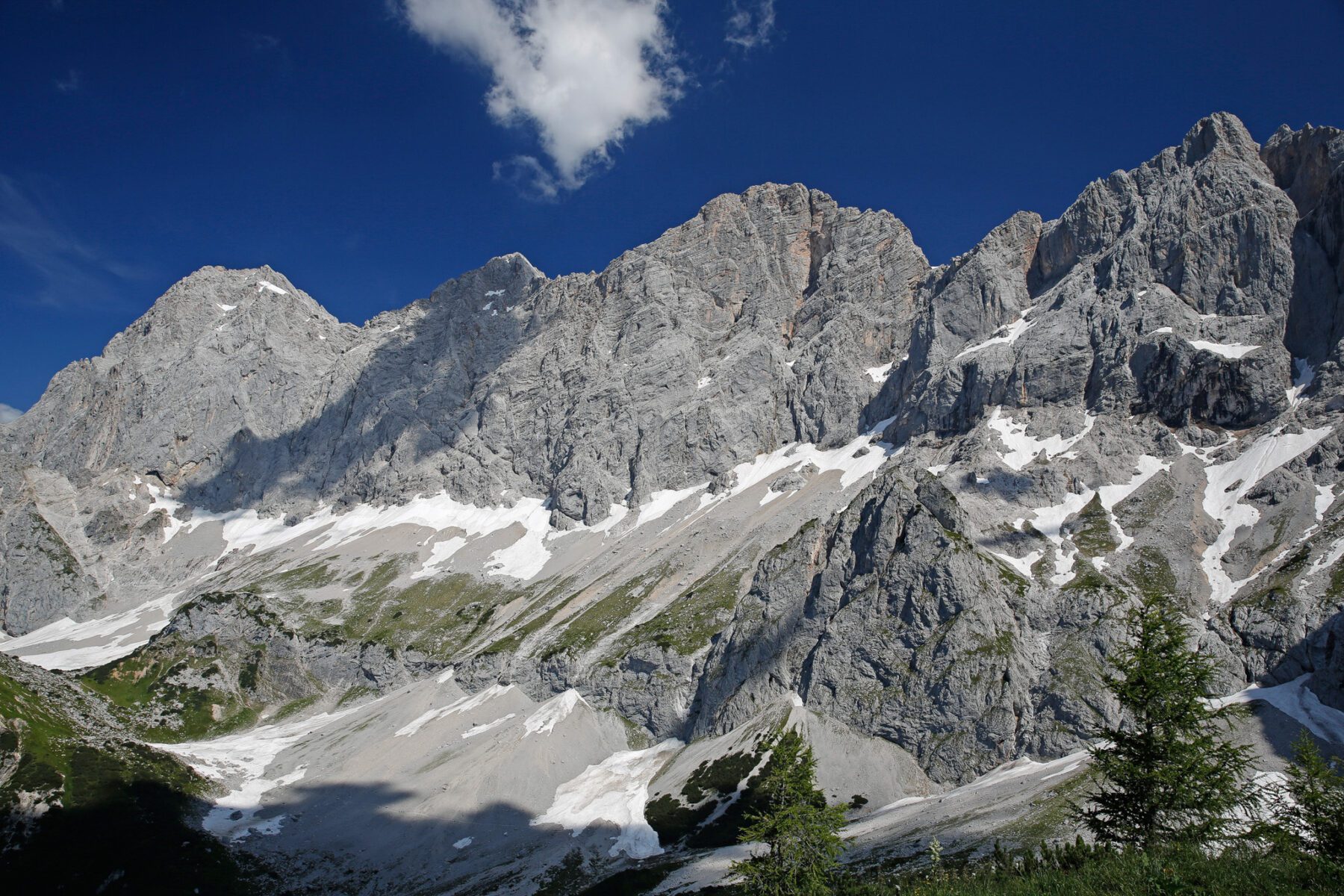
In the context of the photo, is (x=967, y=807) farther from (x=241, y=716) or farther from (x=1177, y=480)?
(x=241, y=716)

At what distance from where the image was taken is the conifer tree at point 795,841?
28.7 meters

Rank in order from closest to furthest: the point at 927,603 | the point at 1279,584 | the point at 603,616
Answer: the point at 1279,584
the point at 927,603
the point at 603,616

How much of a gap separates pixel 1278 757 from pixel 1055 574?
150 ft

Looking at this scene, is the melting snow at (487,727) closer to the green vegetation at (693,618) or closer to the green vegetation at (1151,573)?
the green vegetation at (693,618)

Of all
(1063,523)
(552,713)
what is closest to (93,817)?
(552,713)

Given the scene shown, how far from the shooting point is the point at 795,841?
2956 centimetres

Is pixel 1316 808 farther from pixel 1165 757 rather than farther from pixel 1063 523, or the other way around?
pixel 1063 523

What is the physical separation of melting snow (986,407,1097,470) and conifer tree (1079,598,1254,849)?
139 meters

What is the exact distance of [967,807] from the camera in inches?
2950

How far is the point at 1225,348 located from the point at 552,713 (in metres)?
153

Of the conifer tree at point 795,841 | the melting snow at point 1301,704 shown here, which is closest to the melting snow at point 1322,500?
the melting snow at point 1301,704

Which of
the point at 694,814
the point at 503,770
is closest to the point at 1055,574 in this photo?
the point at 694,814

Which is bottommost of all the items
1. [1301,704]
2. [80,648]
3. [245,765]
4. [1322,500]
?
[1301,704]

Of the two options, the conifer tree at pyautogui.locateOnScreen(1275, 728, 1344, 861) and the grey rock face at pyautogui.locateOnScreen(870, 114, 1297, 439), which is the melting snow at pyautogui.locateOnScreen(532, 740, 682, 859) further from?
the grey rock face at pyautogui.locateOnScreen(870, 114, 1297, 439)
